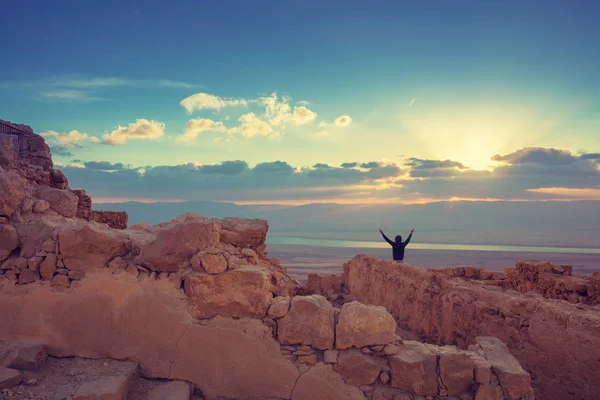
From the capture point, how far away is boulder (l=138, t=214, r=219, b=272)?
3.81 meters

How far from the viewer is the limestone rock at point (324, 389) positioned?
3553 millimetres

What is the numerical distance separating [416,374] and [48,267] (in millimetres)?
3382

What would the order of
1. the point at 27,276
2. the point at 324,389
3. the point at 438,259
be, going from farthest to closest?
the point at 438,259, the point at 27,276, the point at 324,389

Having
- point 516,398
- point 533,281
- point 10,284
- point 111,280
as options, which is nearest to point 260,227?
point 111,280

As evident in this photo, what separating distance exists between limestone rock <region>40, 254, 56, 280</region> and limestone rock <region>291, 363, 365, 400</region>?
2424 millimetres

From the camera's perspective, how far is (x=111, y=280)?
149 inches

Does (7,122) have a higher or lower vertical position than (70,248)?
higher

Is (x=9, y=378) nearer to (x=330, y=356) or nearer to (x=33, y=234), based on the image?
(x=33, y=234)

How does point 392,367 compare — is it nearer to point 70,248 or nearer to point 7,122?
point 70,248

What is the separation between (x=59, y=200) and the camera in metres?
4.74

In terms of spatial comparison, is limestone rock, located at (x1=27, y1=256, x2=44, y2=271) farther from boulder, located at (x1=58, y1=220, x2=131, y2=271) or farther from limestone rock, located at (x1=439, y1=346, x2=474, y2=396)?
limestone rock, located at (x1=439, y1=346, x2=474, y2=396)

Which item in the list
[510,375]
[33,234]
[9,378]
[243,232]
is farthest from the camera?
[243,232]

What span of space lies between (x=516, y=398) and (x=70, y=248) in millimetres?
4067

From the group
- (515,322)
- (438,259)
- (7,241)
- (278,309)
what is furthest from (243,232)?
(438,259)
